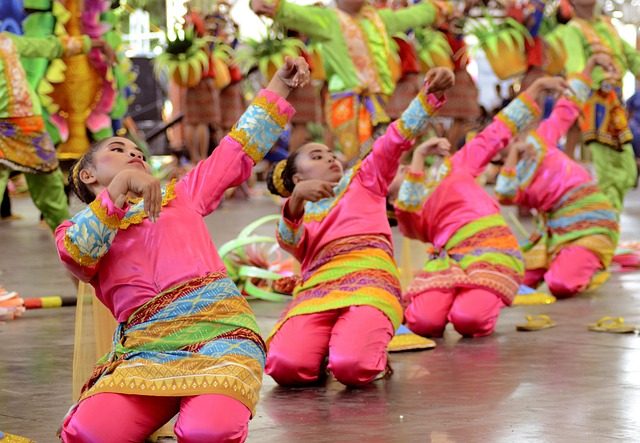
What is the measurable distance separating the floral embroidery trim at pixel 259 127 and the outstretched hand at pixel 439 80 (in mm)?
953

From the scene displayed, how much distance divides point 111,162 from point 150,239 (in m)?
0.20

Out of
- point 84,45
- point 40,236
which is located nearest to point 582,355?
point 84,45

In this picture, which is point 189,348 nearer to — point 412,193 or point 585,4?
point 412,193

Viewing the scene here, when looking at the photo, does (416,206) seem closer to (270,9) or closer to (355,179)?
(355,179)

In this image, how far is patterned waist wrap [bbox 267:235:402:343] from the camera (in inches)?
151

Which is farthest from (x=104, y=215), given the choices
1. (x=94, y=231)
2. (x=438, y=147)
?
(x=438, y=147)

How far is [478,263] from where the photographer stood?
4.70 m

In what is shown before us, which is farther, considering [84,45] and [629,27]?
[629,27]

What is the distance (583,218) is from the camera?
5.64 metres

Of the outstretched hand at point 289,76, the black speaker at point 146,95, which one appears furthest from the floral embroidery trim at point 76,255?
the black speaker at point 146,95

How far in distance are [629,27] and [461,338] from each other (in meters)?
10.7

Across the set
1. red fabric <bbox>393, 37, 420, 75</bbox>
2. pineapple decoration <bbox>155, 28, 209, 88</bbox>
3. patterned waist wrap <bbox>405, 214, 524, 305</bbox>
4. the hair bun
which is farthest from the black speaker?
the hair bun

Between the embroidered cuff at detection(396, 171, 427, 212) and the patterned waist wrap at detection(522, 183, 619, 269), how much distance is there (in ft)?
3.70

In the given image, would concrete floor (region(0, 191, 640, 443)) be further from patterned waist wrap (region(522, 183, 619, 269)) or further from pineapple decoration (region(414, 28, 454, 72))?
pineapple decoration (region(414, 28, 454, 72))
